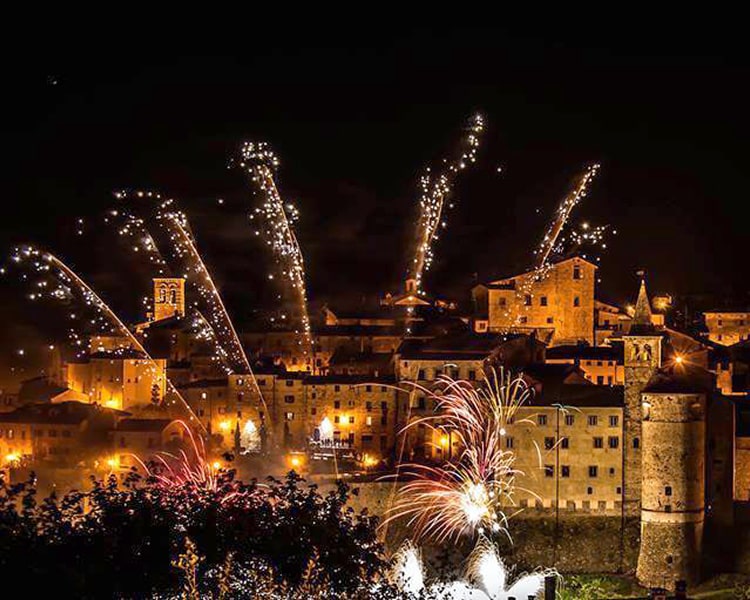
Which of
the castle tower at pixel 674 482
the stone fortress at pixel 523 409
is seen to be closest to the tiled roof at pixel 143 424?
the stone fortress at pixel 523 409

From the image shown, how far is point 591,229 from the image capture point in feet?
263

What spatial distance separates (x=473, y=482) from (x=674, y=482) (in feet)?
25.0

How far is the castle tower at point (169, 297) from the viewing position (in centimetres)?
8306

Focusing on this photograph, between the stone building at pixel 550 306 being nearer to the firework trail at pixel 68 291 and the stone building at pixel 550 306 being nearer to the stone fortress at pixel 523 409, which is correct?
the stone fortress at pixel 523 409

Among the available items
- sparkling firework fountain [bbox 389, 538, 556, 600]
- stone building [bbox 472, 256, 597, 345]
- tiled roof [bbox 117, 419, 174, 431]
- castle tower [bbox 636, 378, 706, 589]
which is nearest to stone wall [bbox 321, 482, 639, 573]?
sparkling firework fountain [bbox 389, 538, 556, 600]

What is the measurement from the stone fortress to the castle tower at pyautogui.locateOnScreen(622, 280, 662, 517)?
56 mm

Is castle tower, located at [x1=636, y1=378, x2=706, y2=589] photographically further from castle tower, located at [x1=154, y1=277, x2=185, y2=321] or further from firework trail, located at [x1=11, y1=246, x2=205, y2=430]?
castle tower, located at [x1=154, y1=277, x2=185, y2=321]

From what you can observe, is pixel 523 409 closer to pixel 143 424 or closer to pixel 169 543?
pixel 143 424

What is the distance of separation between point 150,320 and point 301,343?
11.3 m

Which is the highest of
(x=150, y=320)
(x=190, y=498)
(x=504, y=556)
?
(x=150, y=320)

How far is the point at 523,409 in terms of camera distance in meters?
50.9

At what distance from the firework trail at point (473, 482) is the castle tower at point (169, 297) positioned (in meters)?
31.6

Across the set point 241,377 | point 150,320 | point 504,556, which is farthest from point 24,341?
point 504,556

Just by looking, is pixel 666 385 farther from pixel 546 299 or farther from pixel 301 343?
pixel 301 343
